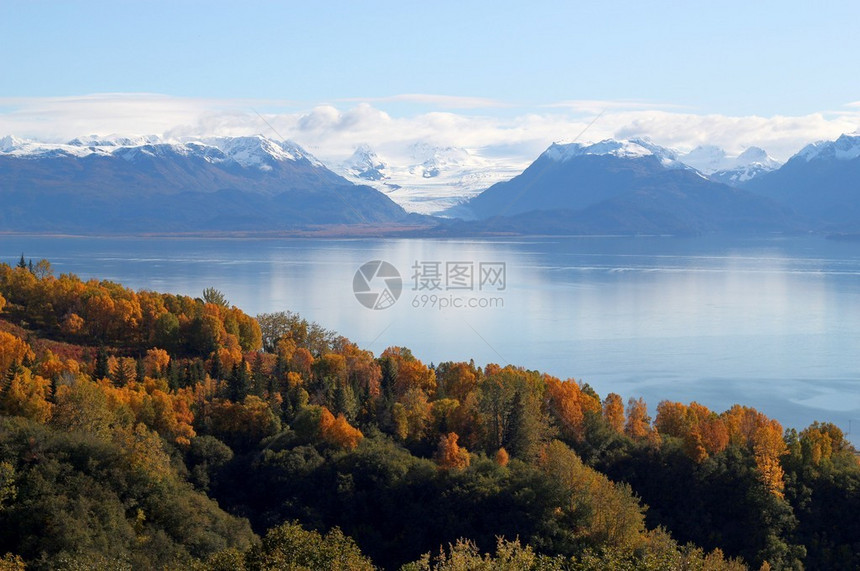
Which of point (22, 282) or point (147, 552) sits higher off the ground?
point (22, 282)

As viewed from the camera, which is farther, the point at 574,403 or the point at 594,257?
the point at 594,257

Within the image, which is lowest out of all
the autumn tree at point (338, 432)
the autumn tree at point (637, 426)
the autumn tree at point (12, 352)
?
the autumn tree at point (637, 426)

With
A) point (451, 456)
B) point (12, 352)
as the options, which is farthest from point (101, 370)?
point (451, 456)

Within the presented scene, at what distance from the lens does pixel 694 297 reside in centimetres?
6512

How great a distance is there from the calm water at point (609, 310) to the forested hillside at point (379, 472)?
35.1ft

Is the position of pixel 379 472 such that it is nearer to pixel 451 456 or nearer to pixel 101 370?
pixel 451 456

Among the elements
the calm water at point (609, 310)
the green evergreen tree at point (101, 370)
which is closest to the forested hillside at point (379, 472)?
the green evergreen tree at point (101, 370)

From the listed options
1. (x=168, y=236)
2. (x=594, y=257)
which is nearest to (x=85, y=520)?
(x=594, y=257)

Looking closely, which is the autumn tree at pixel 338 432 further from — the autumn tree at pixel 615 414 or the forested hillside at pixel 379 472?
the autumn tree at pixel 615 414

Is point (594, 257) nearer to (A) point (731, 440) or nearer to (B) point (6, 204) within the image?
(A) point (731, 440)

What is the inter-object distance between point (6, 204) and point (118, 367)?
616 ft

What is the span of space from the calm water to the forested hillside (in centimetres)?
1070

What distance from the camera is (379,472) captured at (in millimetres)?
21938

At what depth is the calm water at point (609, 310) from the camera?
39219mm
